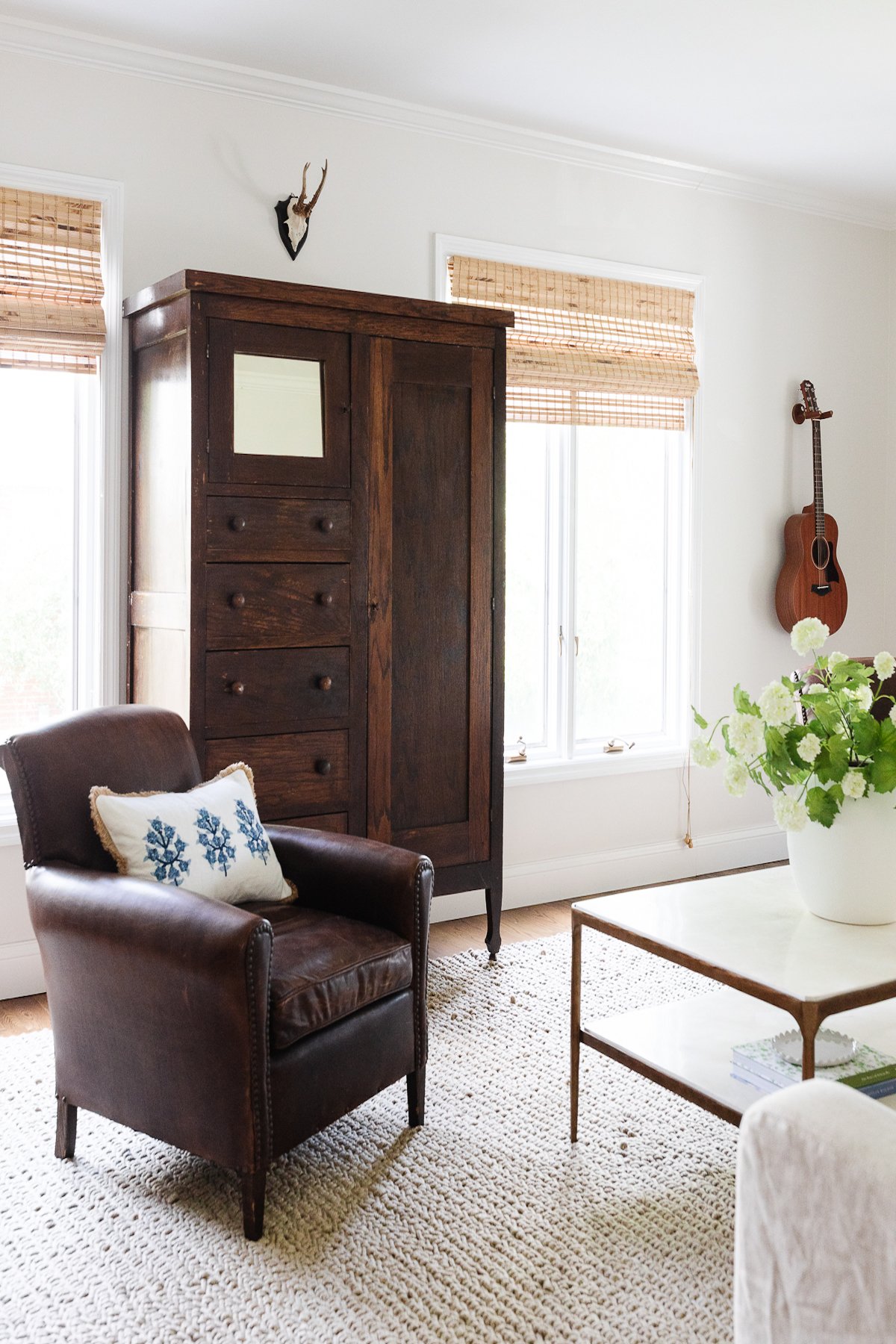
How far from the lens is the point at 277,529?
3.12 m

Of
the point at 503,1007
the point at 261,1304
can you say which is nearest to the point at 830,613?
the point at 503,1007

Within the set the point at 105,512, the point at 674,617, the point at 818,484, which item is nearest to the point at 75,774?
the point at 105,512

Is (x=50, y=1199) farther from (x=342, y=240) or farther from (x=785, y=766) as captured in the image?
(x=342, y=240)

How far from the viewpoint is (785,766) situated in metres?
2.28

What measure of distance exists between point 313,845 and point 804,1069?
114 cm

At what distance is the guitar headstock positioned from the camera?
4680 millimetres

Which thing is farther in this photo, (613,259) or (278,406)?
(613,259)

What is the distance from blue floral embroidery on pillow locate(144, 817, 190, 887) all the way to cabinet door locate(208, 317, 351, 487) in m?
1.05

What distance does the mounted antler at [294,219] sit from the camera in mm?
3508

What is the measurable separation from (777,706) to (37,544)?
2156 mm

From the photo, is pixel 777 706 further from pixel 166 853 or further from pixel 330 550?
pixel 330 550

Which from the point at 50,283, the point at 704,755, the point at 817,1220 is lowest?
the point at 817,1220

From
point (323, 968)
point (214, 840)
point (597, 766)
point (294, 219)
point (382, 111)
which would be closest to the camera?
point (323, 968)

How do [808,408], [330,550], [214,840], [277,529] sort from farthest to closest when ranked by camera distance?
1. [808,408]
2. [330,550]
3. [277,529]
4. [214,840]
